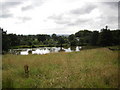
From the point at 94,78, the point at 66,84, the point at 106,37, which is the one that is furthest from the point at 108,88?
the point at 106,37

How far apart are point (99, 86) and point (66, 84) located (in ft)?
3.79

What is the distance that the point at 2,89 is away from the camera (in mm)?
4223

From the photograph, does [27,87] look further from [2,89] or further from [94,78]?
[94,78]

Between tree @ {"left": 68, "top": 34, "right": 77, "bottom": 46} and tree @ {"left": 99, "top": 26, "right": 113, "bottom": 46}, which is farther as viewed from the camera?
tree @ {"left": 68, "top": 34, "right": 77, "bottom": 46}

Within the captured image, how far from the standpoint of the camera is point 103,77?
15.8 feet

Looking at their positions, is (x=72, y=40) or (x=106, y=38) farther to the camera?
(x=72, y=40)

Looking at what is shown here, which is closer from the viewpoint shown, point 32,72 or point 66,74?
point 66,74

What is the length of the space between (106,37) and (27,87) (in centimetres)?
3896

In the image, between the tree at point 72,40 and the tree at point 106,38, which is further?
the tree at point 72,40

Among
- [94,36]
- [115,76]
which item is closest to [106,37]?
[94,36]

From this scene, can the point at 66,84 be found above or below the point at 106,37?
below

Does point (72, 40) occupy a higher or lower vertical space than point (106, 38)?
higher

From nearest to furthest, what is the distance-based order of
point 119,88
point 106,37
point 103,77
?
point 119,88 < point 103,77 < point 106,37

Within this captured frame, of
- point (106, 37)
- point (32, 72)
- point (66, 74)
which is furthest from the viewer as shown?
point (106, 37)
